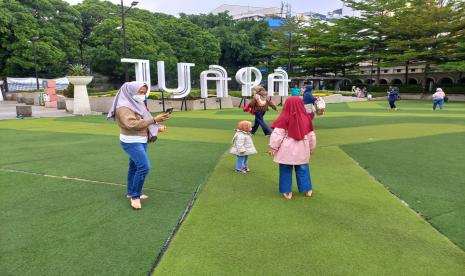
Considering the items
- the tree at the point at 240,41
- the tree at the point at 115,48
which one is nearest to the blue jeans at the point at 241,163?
the tree at the point at 115,48

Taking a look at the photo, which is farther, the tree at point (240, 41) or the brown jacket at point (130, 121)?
the tree at point (240, 41)

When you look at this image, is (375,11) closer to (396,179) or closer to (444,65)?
(444,65)

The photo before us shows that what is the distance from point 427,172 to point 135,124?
17.9 feet

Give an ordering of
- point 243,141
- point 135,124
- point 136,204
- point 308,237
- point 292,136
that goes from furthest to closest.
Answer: point 243,141 < point 292,136 < point 136,204 < point 135,124 < point 308,237

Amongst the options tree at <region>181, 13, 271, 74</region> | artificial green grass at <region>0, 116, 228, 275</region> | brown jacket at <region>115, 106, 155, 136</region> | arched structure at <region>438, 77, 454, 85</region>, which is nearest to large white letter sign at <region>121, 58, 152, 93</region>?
artificial green grass at <region>0, 116, 228, 275</region>

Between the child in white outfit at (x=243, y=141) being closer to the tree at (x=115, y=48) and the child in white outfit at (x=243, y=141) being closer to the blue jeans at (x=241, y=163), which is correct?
the blue jeans at (x=241, y=163)

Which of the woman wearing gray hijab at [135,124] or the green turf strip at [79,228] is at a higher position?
the woman wearing gray hijab at [135,124]

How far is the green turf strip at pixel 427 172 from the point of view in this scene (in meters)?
4.54

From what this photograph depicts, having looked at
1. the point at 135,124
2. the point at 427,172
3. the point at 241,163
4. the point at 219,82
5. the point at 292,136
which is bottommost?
the point at 427,172

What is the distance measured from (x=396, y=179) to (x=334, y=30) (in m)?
47.3

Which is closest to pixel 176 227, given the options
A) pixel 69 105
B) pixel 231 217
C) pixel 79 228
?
pixel 231 217

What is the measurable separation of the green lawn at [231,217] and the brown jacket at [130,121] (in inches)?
44.2

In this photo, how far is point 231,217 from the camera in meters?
4.52

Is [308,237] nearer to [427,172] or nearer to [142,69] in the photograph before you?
[427,172]
